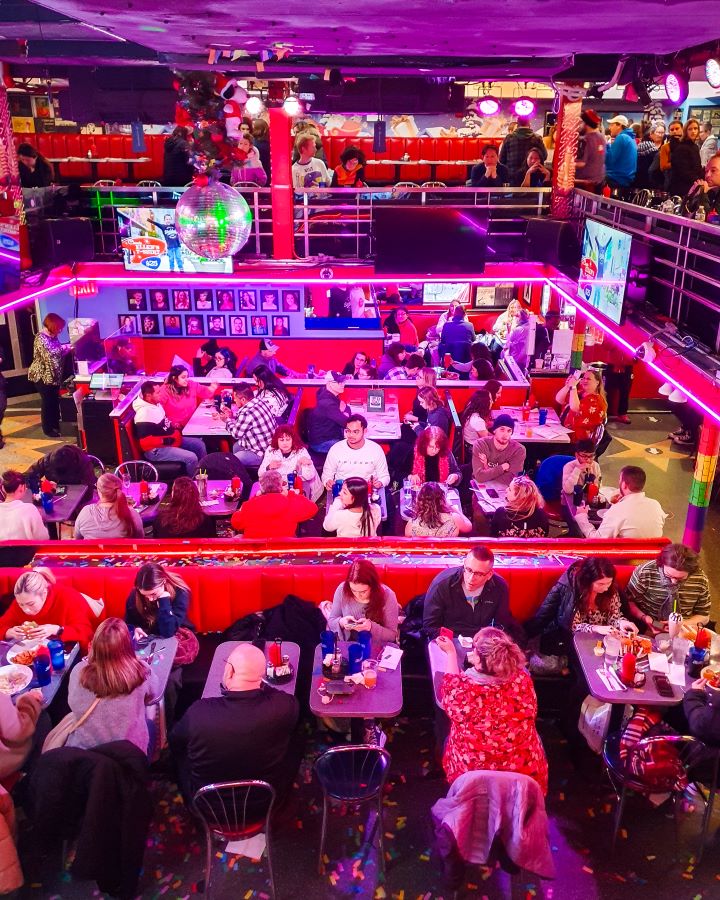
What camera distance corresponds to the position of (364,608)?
4.61 m

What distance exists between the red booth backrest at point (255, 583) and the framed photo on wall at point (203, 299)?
22.6 ft

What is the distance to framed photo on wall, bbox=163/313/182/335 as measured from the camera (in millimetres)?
11526

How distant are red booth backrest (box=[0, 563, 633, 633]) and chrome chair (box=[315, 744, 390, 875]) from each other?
4.33 ft

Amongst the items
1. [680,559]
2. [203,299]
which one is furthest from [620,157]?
[680,559]

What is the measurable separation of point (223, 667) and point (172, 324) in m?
8.07

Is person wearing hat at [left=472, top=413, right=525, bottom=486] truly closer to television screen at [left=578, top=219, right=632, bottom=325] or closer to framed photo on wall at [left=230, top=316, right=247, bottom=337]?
television screen at [left=578, top=219, right=632, bottom=325]

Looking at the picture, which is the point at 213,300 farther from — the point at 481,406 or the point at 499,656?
the point at 499,656

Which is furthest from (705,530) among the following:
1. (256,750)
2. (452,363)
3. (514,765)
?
(256,750)

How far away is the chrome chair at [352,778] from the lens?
3.82m

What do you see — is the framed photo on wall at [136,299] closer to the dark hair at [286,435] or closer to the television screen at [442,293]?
the television screen at [442,293]

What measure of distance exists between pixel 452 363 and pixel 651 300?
2.84 metres

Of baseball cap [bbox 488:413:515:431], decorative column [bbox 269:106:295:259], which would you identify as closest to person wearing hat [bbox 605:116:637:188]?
decorative column [bbox 269:106:295:259]

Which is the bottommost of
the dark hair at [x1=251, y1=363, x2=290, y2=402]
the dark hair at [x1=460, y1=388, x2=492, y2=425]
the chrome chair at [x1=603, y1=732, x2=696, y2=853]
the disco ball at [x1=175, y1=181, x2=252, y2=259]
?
the chrome chair at [x1=603, y1=732, x2=696, y2=853]

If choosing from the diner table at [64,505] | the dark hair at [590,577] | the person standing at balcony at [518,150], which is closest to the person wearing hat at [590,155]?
the person standing at balcony at [518,150]
